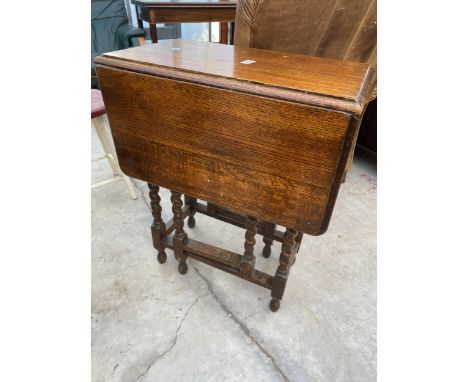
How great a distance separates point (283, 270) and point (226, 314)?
0.33 meters

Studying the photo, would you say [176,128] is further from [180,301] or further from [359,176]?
[359,176]

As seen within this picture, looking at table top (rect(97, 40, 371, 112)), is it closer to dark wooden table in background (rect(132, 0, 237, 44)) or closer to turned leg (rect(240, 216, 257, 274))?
turned leg (rect(240, 216, 257, 274))

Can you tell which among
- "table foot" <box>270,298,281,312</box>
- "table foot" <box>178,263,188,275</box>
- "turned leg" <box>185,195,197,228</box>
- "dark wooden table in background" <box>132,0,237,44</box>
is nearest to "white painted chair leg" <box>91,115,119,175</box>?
"turned leg" <box>185,195,197,228</box>

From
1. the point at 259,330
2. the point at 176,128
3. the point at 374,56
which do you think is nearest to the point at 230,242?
the point at 259,330

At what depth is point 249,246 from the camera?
1244 mm

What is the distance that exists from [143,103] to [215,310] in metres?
0.92

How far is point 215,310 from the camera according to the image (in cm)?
134

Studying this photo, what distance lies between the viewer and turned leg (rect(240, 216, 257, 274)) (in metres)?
1.19

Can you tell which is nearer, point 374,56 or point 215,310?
point 215,310

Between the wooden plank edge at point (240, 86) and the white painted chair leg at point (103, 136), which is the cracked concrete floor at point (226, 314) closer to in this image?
the white painted chair leg at point (103, 136)

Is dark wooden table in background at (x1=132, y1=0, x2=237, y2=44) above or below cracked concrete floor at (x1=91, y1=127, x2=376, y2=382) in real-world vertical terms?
above

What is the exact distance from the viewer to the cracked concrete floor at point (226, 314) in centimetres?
115

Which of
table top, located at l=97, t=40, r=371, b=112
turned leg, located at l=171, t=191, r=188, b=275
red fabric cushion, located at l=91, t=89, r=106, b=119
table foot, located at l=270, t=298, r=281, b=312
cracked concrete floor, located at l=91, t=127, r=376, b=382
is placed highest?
table top, located at l=97, t=40, r=371, b=112

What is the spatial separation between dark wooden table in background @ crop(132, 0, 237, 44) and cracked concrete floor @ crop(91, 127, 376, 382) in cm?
171
